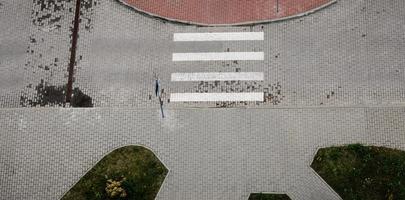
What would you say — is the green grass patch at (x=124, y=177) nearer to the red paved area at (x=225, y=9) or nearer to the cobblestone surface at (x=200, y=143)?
the cobblestone surface at (x=200, y=143)

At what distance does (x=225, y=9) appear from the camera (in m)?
22.4

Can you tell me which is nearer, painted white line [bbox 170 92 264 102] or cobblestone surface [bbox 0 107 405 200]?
cobblestone surface [bbox 0 107 405 200]

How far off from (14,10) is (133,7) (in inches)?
192

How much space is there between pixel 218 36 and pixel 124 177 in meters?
6.49

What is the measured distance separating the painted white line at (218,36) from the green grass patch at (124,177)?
4682 millimetres

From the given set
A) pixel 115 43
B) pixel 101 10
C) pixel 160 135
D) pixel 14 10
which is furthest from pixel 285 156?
pixel 14 10

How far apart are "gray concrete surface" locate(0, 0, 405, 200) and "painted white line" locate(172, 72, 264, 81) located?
0.68 ft

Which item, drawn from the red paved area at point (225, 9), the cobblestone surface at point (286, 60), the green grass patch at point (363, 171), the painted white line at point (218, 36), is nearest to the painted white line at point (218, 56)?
the cobblestone surface at point (286, 60)

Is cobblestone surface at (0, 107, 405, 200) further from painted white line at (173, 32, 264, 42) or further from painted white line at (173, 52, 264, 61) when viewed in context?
painted white line at (173, 32, 264, 42)

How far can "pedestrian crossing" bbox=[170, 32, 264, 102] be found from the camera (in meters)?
21.2

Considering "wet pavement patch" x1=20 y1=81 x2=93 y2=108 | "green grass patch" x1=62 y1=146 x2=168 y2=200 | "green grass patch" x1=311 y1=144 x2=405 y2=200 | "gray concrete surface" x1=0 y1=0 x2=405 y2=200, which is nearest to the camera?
"green grass patch" x1=311 y1=144 x2=405 y2=200

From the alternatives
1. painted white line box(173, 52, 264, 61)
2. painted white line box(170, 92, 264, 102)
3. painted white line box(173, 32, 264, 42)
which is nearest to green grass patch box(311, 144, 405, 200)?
painted white line box(170, 92, 264, 102)

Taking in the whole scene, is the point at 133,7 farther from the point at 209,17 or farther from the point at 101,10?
the point at 209,17

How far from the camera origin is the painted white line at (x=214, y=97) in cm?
2116
